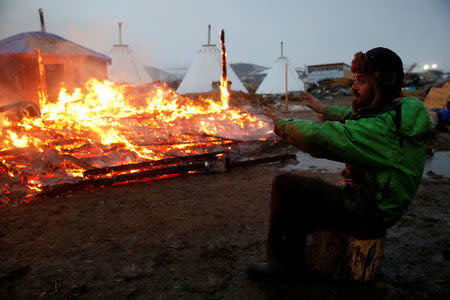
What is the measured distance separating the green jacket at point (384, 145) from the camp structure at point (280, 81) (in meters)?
25.0

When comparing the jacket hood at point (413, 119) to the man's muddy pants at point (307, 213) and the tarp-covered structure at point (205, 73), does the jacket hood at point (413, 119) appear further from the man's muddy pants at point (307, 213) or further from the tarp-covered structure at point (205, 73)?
the tarp-covered structure at point (205, 73)

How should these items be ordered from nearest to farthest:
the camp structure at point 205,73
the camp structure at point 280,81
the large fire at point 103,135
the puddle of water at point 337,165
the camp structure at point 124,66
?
the large fire at point 103,135, the puddle of water at point 337,165, the camp structure at point 205,73, the camp structure at point 124,66, the camp structure at point 280,81

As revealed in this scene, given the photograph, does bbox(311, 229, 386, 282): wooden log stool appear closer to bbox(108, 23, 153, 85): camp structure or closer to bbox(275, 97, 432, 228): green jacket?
bbox(275, 97, 432, 228): green jacket

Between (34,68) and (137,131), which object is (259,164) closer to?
(137,131)

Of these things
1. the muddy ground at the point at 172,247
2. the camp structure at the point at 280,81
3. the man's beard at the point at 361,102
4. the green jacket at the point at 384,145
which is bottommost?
the muddy ground at the point at 172,247

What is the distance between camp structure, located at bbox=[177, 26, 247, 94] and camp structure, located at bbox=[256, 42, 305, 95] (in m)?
3.72

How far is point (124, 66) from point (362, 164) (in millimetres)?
26951

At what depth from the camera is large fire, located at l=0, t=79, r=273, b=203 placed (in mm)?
5246

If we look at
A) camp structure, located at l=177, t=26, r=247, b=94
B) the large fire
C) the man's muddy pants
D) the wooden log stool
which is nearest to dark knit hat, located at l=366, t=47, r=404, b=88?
the man's muddy pants

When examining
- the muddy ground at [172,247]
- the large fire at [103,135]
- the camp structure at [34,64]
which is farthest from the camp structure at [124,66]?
the muddy ground at [172,247]

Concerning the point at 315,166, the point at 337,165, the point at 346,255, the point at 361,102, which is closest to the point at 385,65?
the point at 361,102

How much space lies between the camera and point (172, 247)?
3305 millimetres

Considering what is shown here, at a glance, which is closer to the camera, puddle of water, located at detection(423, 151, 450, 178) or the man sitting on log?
the man sitting on log

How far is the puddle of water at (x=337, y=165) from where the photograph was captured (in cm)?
593
